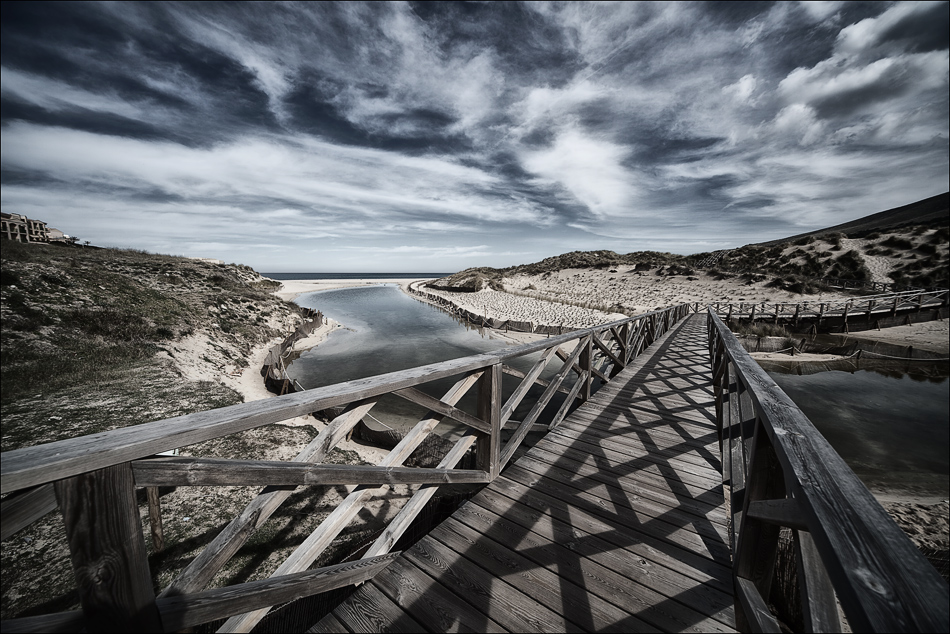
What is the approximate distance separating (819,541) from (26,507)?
2.32 metres

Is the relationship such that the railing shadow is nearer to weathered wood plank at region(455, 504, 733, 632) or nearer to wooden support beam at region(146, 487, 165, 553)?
weathered wood plank at region(455, 504, 733, 632)

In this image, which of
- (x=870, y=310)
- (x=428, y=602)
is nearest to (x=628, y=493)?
(x=428, y=602)

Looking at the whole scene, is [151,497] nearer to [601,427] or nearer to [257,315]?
[601,427]

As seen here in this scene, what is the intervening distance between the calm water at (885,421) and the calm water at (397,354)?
309 inches

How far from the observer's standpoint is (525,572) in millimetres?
2109

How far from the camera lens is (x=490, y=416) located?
2.91 meters

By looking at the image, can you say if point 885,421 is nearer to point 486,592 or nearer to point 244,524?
point 486,592

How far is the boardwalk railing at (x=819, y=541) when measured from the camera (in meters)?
0.75

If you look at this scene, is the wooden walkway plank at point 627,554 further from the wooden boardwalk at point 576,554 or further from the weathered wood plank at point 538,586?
the weathered wood plank at point 538,586

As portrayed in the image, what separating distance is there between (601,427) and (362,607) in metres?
3.30

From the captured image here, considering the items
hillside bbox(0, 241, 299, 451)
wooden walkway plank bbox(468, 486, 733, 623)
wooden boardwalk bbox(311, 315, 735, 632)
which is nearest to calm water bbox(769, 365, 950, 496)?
wooden boardwalk bbox(311, 315, 735, 632)

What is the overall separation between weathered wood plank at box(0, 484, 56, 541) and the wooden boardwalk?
1.49 m

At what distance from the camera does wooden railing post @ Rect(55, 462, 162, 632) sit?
0.98 meters

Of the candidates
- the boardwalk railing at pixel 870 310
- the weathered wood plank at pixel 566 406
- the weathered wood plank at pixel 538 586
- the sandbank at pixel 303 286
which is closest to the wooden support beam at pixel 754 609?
the weathered wood plank at pixel 538 586
